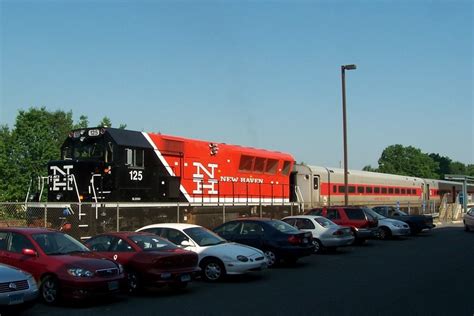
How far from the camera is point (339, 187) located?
36844 millimetres

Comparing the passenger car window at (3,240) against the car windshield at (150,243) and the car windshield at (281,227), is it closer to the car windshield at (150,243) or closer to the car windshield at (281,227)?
the car windshield at (150,243)

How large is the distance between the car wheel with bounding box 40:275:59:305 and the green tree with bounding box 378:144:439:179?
123039 mm

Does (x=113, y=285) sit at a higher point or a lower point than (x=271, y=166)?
lower

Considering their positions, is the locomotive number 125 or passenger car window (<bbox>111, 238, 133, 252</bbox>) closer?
passenger car window (<bbox>111, 238, 133, 252</bbox>)

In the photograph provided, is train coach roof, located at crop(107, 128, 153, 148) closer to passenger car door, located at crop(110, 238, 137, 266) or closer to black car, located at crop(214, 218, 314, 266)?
black car, located at crop(214, 218, 314, 266)

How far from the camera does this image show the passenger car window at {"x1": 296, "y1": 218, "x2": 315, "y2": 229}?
20.5 m

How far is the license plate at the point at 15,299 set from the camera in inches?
345

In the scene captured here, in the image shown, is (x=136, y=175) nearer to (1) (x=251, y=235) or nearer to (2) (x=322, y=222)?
(1) (x=251, y=235)

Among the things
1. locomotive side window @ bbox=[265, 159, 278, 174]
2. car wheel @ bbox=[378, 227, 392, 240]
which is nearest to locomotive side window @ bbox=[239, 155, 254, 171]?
locomotive side window @ bbox=[265, 159, 278, 174]

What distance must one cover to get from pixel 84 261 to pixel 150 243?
2.24m

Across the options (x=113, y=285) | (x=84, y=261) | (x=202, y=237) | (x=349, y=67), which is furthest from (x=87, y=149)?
(x=349, y=67)

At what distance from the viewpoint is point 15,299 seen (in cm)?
883

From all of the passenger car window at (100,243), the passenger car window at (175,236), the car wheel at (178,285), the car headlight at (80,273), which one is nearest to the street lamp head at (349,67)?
the passenger car window at (175,236)

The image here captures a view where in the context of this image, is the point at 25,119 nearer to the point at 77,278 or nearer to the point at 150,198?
the point at 150,198
